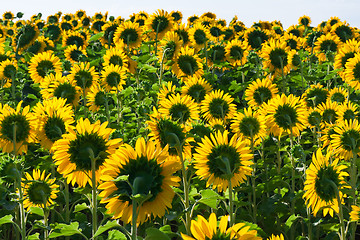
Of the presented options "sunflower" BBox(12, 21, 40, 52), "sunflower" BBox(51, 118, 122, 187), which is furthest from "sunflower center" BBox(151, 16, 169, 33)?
"sunflower" BBox(51, 118, 122, 187)

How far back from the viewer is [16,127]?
9.38 ft

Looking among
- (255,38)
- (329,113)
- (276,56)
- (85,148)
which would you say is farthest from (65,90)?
(255,38)

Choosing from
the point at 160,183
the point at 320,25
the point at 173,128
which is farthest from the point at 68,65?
the point at 320,25

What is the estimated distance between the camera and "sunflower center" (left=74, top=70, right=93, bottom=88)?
4598 mm

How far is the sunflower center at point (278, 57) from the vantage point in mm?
5383

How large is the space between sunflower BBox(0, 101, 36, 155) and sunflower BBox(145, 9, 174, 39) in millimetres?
3400

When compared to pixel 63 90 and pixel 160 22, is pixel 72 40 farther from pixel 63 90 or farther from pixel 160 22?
pixel 63 90

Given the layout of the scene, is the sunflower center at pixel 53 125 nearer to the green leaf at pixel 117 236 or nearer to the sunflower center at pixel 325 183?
the green leaf at pixel 117 236

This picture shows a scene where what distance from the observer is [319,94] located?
476 cm

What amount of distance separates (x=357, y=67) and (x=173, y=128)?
2982 millimetres

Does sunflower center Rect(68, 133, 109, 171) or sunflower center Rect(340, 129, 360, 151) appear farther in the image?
sunflower center Rect(340, 129, 360, 151)

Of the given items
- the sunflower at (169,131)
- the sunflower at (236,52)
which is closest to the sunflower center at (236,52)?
the sunflower at (236,52)

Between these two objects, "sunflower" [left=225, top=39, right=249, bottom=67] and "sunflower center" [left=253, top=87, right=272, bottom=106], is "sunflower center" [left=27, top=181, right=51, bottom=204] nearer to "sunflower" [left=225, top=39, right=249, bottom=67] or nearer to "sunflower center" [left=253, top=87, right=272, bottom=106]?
"sunflower center" [left=253, top=87, right=272, bottom=106]

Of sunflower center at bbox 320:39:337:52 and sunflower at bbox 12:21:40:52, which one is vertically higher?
sunflower at bbox 12:21:40:52
